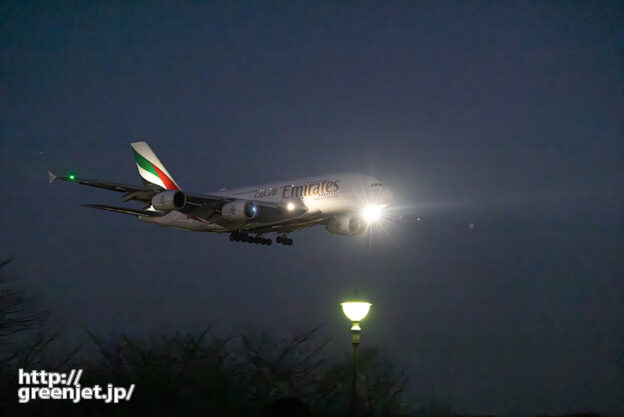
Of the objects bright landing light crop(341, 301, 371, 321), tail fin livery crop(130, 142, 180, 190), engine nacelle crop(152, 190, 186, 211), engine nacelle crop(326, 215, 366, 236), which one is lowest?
bright landing light crop(341, 301, 371, 321)

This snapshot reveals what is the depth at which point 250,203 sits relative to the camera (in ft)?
155

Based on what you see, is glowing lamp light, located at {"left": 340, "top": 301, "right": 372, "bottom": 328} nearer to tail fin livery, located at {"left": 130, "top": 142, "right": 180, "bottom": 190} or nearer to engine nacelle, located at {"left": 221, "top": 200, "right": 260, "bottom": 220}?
engine nacelle, located at {"left": 221, "top": 200, "right": 260, "bottom": 220}

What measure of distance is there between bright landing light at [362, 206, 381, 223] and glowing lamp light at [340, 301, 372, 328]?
2501 cm

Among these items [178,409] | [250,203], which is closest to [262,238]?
[250,203]

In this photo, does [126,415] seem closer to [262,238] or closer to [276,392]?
[276,392]

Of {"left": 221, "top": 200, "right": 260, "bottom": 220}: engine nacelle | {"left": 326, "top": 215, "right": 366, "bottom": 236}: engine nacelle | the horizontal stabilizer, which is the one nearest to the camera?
{"left": 221, "top": 200, "right": 260, "bottom": 220}: engine nacelle

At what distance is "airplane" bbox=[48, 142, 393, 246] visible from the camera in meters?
44.8

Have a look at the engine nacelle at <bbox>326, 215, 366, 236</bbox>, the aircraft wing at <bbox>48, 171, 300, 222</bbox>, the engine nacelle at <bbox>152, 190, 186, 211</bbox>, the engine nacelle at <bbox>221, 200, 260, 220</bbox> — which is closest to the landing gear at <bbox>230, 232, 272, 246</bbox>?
the aircraft wing at <bbox>48, 171, 300, 222</bbox>

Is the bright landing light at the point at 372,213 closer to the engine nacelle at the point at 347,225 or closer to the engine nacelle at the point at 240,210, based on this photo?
the engine nacelle at the point at 347,225

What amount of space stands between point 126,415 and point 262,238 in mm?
25689

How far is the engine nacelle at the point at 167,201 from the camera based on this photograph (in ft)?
146

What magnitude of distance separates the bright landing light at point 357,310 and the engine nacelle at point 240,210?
27135 millimetres

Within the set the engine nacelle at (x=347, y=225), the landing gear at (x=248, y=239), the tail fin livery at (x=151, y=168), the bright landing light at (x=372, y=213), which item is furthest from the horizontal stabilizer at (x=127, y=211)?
the bright landing light at (x=372, y=213)

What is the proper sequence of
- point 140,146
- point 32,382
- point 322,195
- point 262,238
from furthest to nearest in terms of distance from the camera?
point 140,146, point 262,238, point 322,195, point 32,382
